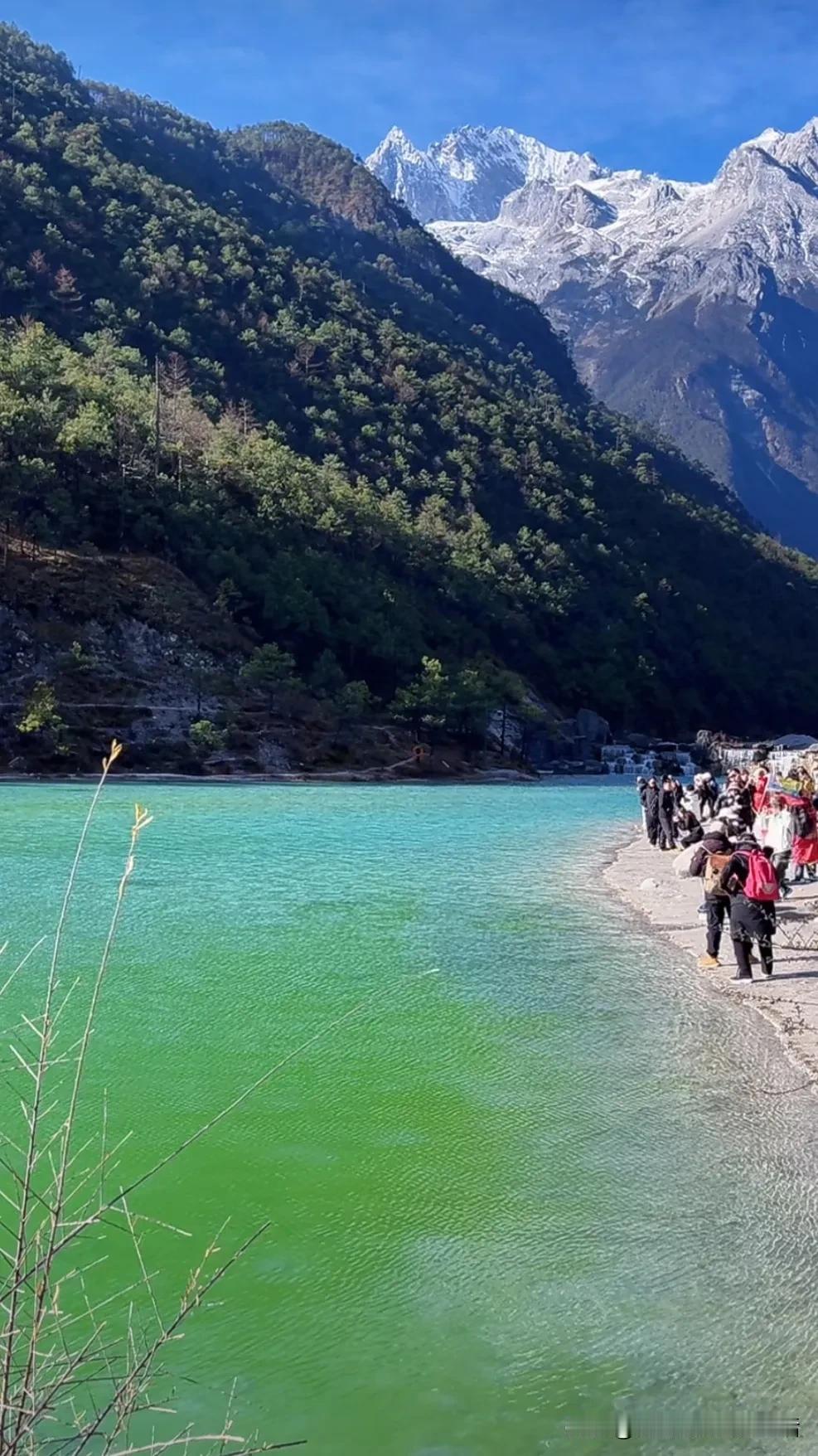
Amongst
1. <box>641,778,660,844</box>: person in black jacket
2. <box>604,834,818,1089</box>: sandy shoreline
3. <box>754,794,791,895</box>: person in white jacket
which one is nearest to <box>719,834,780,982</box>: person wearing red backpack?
<box>604,834,818,1089</box>: sandy shoreline

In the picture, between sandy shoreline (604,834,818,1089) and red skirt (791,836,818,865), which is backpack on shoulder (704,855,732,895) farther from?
red skirt (791,836,818,865)

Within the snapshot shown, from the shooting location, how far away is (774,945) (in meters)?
11.5

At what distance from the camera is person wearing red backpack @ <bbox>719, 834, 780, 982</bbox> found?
9469 mm

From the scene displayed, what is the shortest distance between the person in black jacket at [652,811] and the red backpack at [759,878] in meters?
12.8

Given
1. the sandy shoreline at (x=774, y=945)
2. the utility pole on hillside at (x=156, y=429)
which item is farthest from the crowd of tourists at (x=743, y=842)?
the utility pole on hillside at (x=156, y=429)

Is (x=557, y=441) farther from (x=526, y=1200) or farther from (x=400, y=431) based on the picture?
(x=526, y=1200)

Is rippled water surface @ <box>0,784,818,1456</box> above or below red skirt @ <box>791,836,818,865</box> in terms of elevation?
below

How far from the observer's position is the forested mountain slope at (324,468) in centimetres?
5300

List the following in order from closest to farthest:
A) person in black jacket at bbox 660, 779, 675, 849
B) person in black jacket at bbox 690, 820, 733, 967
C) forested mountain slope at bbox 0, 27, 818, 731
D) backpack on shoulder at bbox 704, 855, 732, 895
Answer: backpack on shoulder at bbox 704, 855, 732, 895 → person in black jacket at bbox 690, 820, 733, 967 → person in black jacket at bbox 660, 779, 675, 849 → forested mountain slope at bbox 0, 27, 818, 731

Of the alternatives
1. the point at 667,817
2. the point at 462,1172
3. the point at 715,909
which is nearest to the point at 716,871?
the point at 715,909

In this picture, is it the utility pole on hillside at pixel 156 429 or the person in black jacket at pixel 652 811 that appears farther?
the utility pole on hillside at pixel 156 429

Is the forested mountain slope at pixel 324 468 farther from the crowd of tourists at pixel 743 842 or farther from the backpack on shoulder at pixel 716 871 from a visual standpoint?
the backpack on shoulder at pixel 716 871

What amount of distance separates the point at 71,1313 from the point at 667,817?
61.2ft

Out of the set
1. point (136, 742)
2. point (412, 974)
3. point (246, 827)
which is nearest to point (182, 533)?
point (136, 742)
